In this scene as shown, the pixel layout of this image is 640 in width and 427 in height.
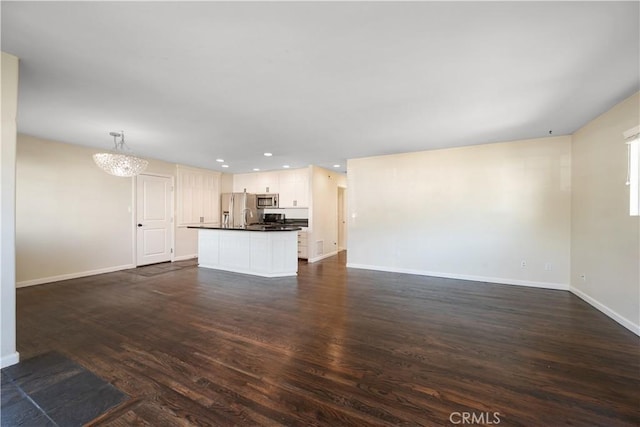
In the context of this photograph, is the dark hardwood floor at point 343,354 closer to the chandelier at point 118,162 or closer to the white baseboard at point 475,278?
the white baseboard at point 475,278

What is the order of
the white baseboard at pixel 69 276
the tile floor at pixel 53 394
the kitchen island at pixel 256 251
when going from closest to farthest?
the tile floor at pixel 53 394 < the white baseboard at pixel 69 276 < the kitchen island at pixel 256 251

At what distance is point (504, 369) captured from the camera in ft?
6.79

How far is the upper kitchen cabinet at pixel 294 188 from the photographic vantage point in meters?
6.89

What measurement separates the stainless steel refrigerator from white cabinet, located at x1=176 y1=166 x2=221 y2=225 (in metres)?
0.50

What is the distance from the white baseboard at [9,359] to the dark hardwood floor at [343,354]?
21 cm

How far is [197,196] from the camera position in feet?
23.6

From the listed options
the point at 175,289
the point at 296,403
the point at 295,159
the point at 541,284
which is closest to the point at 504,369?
the point at 296,403

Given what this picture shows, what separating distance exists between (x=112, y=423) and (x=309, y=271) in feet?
13.5

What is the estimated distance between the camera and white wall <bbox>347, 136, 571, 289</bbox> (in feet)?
14.0

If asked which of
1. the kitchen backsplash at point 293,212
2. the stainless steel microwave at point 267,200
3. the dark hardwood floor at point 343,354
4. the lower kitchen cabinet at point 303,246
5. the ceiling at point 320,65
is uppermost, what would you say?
the ceiling at point 320,65

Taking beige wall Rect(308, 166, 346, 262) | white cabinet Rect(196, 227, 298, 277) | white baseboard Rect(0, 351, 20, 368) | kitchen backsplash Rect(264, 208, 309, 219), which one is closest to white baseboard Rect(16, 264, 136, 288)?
white cabinet Rect(196, 227, 298, 277)

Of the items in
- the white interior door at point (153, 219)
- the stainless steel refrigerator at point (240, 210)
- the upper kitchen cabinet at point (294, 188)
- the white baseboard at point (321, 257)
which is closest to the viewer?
the white interior door at point (153, 219)

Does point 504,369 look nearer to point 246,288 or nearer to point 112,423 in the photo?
point 112,423

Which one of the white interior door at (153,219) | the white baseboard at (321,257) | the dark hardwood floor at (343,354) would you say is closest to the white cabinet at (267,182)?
the white baseboard at (321,257)
